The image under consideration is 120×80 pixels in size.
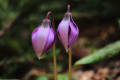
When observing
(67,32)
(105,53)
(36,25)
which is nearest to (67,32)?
(67,32)

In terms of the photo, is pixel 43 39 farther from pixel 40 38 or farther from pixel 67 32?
pixel 67 32

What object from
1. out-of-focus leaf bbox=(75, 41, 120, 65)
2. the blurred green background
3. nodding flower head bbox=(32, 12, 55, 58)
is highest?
nodding flower head bbox=(32, 12, 55, 58)

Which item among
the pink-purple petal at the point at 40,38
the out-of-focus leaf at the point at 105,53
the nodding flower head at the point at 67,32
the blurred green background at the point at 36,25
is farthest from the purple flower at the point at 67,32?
the blurred green background at the point at 36,25

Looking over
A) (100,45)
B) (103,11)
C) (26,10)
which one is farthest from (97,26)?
(26,10)

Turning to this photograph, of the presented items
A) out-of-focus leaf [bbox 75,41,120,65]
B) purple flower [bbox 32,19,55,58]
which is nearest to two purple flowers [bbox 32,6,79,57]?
purple flower [bbox 32,19,55,58]

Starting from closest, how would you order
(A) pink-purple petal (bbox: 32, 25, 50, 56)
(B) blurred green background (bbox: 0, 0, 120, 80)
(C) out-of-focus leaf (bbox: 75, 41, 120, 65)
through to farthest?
(A) pink-purple petal (bbox: 32, 25, 50, 56) → (C) out-of-focus leaf (bbox: 75, 41, 120, 65) → (B) blurred green background (bbox: 0, 0, 120, 80)

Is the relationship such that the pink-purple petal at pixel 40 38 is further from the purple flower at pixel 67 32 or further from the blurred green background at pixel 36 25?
the blurred green background at pixel 36 25

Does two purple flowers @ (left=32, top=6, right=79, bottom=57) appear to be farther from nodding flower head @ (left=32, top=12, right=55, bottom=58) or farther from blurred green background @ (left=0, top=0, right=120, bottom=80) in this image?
blurred green background @ (left=0, top=0, right=120, bottom=80)

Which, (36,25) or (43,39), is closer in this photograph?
(43,39)

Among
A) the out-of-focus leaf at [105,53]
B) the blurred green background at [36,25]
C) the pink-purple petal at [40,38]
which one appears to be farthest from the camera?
the blurred green background at [36,25]
